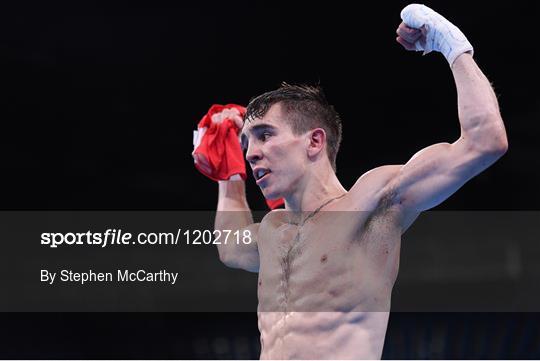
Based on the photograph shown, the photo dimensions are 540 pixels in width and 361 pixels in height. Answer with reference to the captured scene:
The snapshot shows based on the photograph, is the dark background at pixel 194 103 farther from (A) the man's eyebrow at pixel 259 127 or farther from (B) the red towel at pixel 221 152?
(A) the man's eyebrow at pixel 259 127

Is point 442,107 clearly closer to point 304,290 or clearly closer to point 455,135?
point 455,135

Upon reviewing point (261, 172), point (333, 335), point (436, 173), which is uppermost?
point (261, 172)

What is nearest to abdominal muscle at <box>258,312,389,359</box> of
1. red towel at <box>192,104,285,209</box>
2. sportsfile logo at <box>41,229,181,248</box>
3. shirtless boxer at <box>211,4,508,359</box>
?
shirtless boxer at <box>211,4,508,359</box>

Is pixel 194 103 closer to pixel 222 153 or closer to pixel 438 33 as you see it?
pixel 222 153

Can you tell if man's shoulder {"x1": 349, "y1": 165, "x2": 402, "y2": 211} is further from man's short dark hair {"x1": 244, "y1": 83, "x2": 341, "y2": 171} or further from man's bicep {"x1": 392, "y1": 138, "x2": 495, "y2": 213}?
man's short dark hair {"x1": 244, "y1": 83, "x2": 341, "y2": 171}

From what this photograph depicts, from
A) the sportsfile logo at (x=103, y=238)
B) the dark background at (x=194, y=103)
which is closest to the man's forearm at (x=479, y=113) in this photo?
the dark background at (x=194, y=103)

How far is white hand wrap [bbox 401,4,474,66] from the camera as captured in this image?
1342 mm

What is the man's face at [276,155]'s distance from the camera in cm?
156

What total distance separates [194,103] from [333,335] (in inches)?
79.0

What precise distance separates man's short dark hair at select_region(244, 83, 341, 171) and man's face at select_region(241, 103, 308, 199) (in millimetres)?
21

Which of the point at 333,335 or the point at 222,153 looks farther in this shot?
the point at 222,153

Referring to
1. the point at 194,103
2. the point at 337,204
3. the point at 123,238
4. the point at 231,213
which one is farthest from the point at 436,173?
the point at 123,238

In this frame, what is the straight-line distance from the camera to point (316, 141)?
162 cm

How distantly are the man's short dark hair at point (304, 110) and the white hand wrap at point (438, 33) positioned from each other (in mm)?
303
